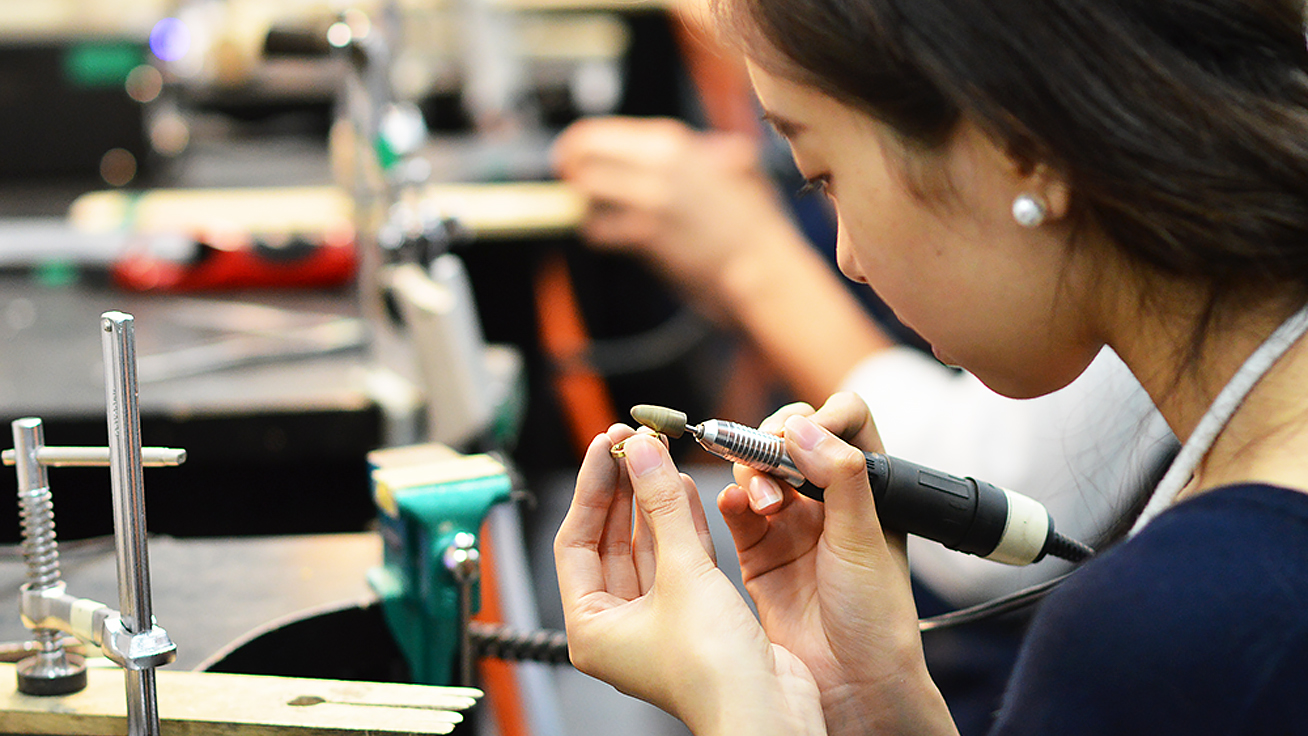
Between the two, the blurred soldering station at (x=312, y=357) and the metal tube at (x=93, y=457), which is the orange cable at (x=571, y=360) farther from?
the metal tube at (x=93, y=457)

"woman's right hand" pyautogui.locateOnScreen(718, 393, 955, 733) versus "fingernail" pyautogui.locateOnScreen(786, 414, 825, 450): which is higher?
"fingernail" pyautogui.locateOnScreen(786, 414, 825, 450)

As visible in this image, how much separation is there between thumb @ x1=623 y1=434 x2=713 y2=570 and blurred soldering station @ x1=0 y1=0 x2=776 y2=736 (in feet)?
0.48

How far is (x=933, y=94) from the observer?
2.07ft

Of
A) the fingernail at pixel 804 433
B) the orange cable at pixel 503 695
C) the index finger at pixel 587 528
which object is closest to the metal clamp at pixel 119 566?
the index finger at pixel 587 528

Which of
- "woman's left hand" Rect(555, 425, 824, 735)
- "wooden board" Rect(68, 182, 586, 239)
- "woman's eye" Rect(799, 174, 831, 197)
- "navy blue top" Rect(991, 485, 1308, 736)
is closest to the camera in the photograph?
"navy blue top" Rect(991, 485, 1308, 736)

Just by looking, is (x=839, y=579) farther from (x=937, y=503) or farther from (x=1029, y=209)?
(x=1029, y=209)

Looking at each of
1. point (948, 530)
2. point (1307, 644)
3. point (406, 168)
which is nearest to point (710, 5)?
point (948, 530)

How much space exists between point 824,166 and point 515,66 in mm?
2194

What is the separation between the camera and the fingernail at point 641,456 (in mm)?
664

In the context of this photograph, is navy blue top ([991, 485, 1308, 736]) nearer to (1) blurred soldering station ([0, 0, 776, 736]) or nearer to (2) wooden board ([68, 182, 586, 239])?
(1) blurred soldering station ([0, 0, 776, 736])

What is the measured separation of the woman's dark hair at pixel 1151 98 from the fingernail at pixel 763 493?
248 millimetres

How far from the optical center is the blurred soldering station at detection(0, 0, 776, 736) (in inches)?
26.5

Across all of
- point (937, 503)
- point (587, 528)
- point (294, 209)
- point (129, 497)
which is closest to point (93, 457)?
point (129, 497)

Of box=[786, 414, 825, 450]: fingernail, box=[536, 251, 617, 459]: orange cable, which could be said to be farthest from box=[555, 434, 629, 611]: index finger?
box=[536, 251, 617, 459]: orange cable
